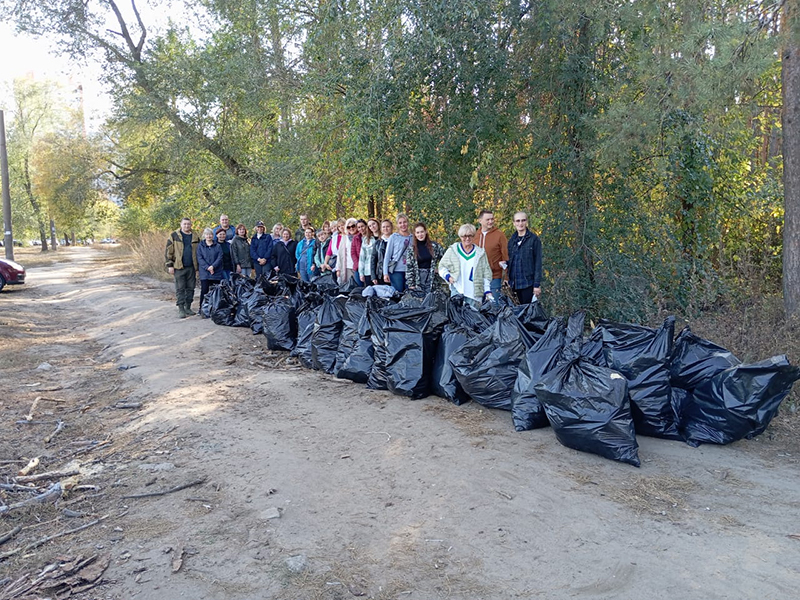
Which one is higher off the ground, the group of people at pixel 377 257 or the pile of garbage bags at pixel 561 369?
the group of people at pixel 377 257

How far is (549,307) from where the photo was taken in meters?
8.48

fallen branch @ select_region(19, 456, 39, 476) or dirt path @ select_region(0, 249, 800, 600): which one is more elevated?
dirt path @ select_region(0, 249, 800, 600)

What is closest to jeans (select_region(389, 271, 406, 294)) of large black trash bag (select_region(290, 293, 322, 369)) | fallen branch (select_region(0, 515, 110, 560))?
large black trash bag (select_region(290, 293, 322, 369))

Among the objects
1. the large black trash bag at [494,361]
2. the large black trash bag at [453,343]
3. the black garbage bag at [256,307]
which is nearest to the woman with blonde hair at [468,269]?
the large black trash bag at [453,343]

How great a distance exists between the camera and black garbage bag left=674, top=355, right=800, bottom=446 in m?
4.18

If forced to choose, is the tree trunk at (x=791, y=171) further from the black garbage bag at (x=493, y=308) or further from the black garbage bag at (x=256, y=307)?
the black garbage bag at (x=256, y=307)

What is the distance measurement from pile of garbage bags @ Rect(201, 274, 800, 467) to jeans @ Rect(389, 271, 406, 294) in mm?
1012

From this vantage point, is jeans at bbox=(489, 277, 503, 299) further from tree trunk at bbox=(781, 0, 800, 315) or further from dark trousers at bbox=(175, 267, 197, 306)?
dark trousers at bbox=(175, 267, 197, 306)

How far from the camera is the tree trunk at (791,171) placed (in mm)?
6242

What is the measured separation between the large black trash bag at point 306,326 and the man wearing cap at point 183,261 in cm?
362

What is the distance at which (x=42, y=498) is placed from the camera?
385 centimetres

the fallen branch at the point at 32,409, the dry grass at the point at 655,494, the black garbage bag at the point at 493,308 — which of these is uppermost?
the black garbage bag at the point at 493,308

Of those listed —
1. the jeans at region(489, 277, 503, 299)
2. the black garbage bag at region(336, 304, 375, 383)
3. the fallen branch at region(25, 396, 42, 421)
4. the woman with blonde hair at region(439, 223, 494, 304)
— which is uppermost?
the woman with blonde hair at region(439, 223, 494, 304)

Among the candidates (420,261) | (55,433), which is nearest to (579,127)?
(420,261)
